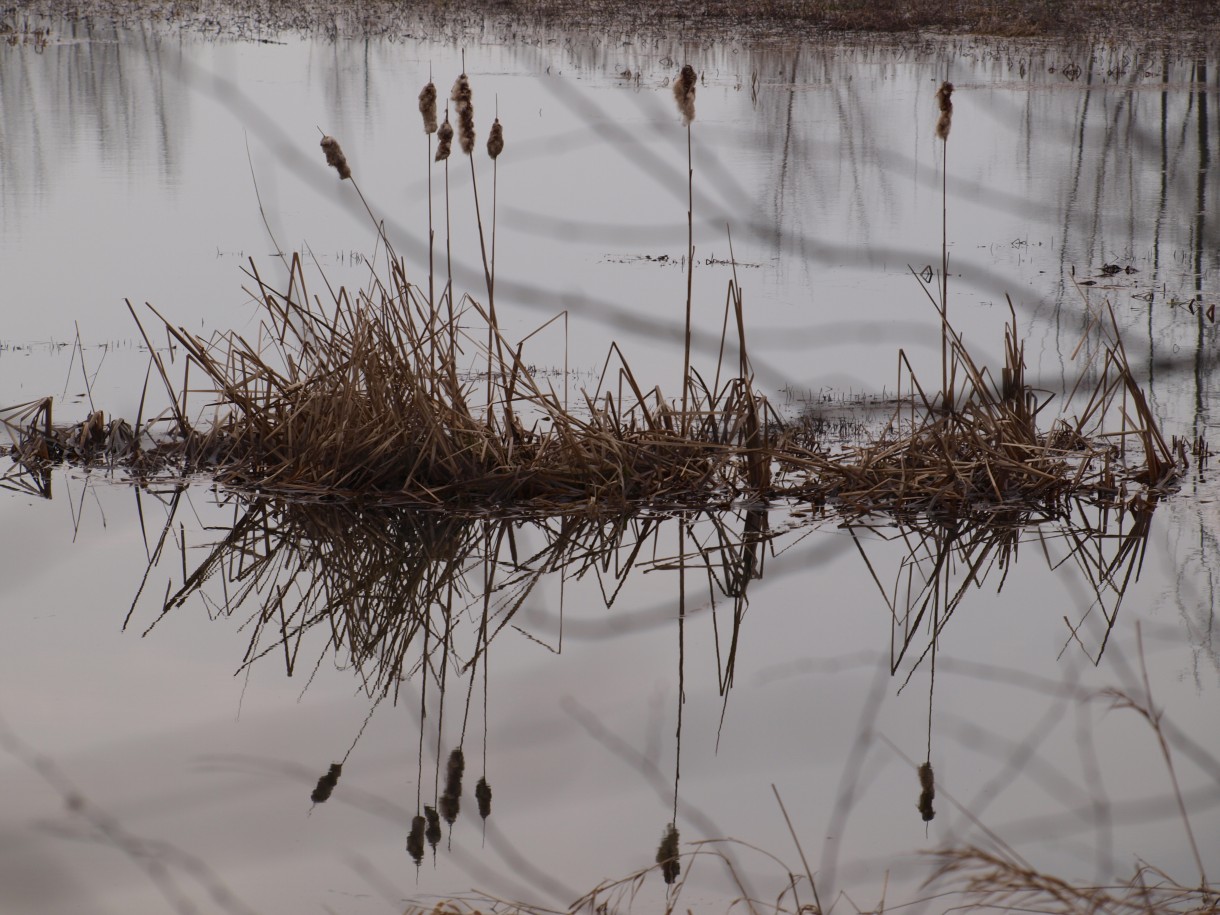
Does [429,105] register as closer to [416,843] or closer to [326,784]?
[326,784]

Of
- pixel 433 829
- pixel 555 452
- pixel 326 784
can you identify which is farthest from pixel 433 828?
pixel 555 452

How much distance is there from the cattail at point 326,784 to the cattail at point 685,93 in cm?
157

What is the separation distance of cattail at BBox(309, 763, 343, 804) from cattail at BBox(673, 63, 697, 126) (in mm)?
1574

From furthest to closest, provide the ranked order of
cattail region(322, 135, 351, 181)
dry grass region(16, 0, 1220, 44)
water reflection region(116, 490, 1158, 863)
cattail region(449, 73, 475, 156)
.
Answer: dry grass region(16, 0, 1220, 44)
cattail region(449, 73, 475, 156)
cattail region(322, 135, 351, 181)
water reflection region(116, 490, 1158, 863)

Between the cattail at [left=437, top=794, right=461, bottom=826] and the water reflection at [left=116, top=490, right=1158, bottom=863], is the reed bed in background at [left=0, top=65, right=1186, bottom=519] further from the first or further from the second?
the cattail at [left=437, top=794, right=461, bottom=826]

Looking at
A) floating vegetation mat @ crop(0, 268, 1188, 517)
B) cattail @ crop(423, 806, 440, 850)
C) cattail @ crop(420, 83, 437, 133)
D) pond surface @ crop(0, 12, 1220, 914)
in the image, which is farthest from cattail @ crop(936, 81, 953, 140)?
cattail @ crop(423, 806, 440, 850)

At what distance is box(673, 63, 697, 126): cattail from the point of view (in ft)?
10.6

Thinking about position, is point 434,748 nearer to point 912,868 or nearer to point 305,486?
point 912,868

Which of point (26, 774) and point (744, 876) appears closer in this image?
point (744, 876)

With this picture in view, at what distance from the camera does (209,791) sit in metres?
2.32

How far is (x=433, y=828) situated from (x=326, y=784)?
279 mm

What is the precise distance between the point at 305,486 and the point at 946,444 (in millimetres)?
1692

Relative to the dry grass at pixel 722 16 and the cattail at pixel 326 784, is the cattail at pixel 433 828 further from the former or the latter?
the dry grass at pixel 722 16

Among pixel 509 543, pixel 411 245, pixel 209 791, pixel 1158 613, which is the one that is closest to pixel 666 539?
pixel 509 543
